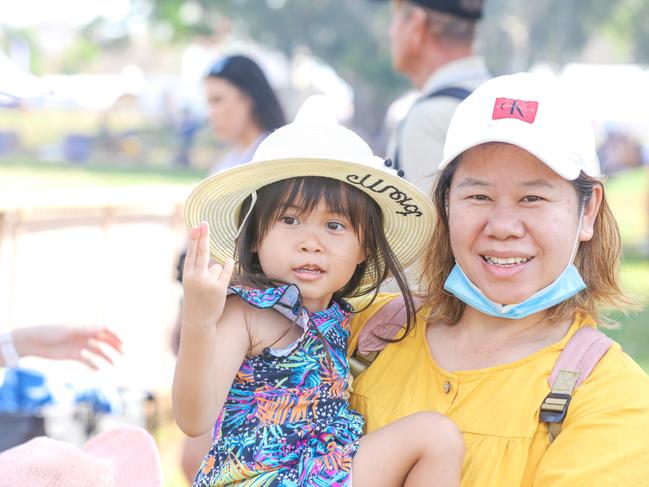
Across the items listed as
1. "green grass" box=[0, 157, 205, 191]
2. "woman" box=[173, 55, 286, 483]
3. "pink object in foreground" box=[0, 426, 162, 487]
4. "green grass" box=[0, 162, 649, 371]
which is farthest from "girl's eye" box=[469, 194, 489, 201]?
"green grass" box=[0, 157, 205, 191]

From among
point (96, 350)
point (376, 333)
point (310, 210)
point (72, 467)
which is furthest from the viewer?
point (96, 350)

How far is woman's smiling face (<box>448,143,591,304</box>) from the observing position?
7.63ft

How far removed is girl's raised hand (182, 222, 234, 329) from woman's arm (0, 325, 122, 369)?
1.32 metres

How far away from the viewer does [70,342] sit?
3.43m

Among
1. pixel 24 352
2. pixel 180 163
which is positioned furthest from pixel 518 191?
pixel 180 163

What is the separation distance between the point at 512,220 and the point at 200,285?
0.75 m

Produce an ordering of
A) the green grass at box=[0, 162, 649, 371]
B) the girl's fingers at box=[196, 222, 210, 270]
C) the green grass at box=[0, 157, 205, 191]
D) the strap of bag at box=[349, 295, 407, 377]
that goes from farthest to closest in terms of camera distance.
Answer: the green grass at box=[0, 157, 205, 191]
the green grass at box=[0, 162, 649, 371]
the strap of bag at box=[349, 295, 407, 377]
the girl's fingers at box=[196, 222, 210, 270]

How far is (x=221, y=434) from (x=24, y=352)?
1303 millimetres

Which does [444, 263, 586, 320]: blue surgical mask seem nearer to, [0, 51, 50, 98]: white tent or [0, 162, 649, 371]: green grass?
[0, 51, 50, 98]: white tent

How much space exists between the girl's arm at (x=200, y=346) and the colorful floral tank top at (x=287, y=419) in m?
0.17

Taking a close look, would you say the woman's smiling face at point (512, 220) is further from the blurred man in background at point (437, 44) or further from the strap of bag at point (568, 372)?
the blurred man in background at point (437, 44)

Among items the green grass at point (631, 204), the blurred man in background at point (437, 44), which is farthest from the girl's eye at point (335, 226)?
the green grass at point (631, 204)

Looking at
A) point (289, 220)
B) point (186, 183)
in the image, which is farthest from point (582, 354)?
point (186, 183)

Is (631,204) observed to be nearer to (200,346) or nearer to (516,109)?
(516,109)
